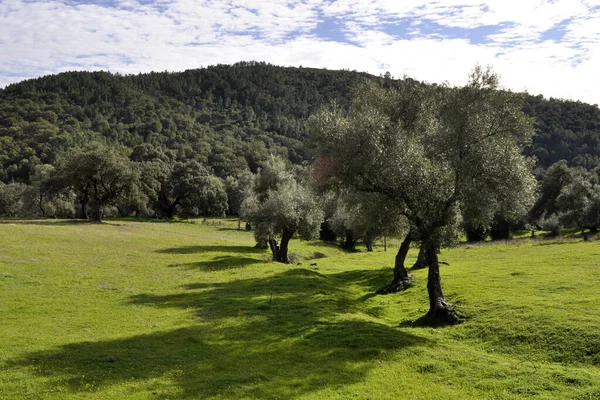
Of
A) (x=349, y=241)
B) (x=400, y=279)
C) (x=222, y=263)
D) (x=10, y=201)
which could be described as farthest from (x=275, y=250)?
(x=10, y=201)

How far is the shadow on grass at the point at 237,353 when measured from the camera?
17.1 meters

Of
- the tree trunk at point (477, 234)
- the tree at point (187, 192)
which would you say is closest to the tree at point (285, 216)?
the tree trunk at point (477, 234)

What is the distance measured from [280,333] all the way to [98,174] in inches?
2375

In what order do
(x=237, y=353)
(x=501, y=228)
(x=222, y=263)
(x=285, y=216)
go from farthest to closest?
(x=501, y=228) → (x=285, y=216) → (x=222, y=263) → (x=237, y=353)

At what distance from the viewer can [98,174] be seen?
7356cm

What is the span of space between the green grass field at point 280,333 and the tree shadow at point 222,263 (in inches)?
42.0

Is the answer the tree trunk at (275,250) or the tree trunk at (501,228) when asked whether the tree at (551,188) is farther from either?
the tree trunk at (275,250)

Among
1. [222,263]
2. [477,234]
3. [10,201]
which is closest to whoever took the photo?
[222,263]

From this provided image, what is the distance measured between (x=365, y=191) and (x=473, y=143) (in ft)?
25.6

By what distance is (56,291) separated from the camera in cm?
3108

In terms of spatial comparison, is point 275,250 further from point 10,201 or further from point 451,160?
point 10,201

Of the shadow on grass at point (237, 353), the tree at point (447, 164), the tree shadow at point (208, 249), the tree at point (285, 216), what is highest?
the tree at point (447, 164)

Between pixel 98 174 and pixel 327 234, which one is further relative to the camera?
pixel 327 234

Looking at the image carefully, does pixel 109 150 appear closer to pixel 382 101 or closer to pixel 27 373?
pixel 382 101
